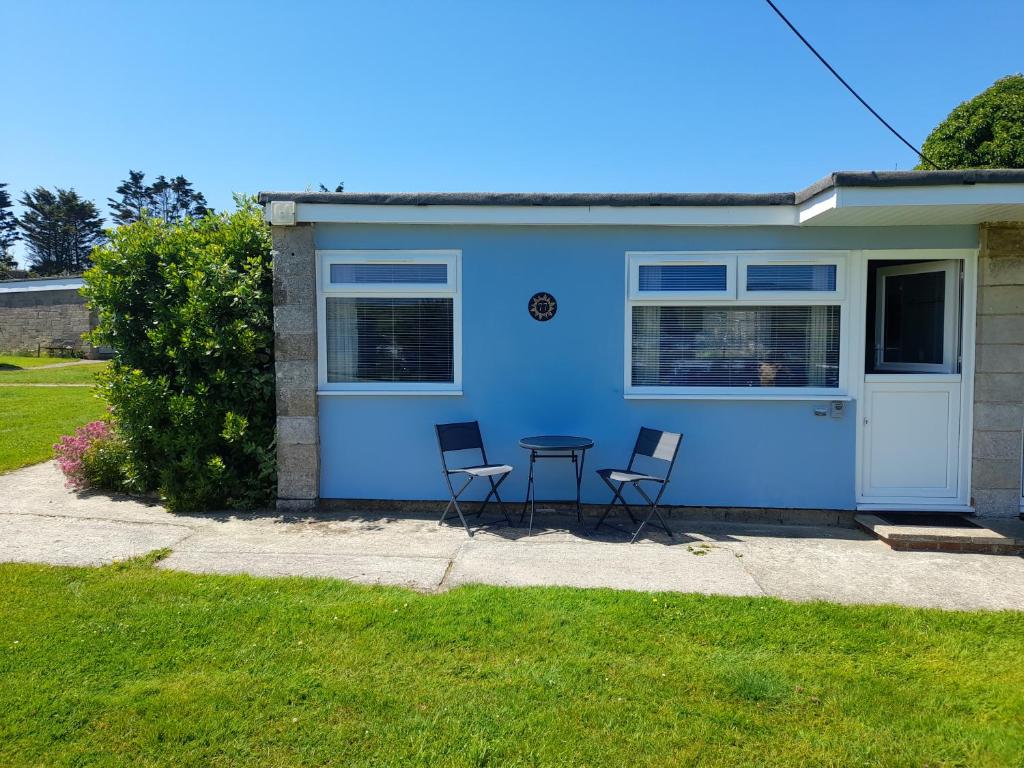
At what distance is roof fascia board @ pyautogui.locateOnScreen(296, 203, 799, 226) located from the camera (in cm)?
628

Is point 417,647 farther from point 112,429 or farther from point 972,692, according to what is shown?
point 112,429

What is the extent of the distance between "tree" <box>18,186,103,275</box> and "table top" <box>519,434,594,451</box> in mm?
74389

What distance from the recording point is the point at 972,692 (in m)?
3.31

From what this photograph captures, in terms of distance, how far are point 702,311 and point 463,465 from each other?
8.98 ft

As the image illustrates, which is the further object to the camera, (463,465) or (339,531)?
(463,465)

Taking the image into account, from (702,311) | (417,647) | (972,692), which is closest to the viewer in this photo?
(972,692)

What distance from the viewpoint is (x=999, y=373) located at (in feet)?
20.5

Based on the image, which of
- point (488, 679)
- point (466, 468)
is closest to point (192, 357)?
point (466, 468)

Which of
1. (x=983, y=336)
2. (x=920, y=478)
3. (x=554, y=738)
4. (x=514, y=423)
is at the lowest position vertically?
(x=554, y=738)

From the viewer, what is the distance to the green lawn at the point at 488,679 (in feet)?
9.43

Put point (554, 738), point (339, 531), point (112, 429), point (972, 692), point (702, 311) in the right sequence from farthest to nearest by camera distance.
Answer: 1. point (112, 429)
2. point (702, 311)
3. point (339, 531)
4. point (972, 692)
5. point (554, 738)

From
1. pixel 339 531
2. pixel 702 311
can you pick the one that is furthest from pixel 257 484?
pixel 702 311

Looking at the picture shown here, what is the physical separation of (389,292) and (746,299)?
11.1 ft

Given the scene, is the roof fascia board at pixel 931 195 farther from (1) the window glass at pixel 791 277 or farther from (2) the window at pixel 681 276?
(2) the window at pixel 681 276
